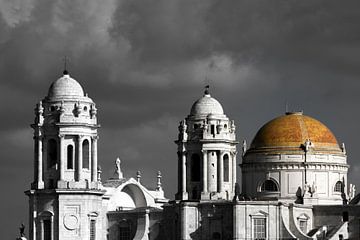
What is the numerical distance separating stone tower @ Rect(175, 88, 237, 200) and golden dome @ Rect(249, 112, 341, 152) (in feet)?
12.2

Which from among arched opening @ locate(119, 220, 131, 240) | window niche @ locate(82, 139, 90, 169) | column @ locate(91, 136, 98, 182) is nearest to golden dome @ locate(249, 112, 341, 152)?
arched opening @ locate(119, 220, 131, 240)

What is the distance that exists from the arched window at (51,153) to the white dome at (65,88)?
184 inches

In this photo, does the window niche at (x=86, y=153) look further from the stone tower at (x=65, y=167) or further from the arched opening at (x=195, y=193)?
the arched opening at (x=195, y=193)

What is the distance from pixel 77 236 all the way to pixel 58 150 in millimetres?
8672

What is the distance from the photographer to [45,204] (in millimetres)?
188625

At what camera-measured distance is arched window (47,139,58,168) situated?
620 ft

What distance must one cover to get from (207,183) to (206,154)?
297 cm

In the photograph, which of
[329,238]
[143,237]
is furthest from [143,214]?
[329,238]

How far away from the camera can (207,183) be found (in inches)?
7470

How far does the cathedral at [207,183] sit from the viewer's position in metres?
187

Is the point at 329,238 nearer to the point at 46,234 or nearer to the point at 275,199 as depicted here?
the point at 275,199

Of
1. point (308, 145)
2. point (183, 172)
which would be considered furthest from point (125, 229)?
point (308, 145)

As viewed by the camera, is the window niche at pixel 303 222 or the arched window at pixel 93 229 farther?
the arched window at pixel 93 229

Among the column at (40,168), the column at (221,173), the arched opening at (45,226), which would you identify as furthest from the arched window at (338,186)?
the column at (40,168)
